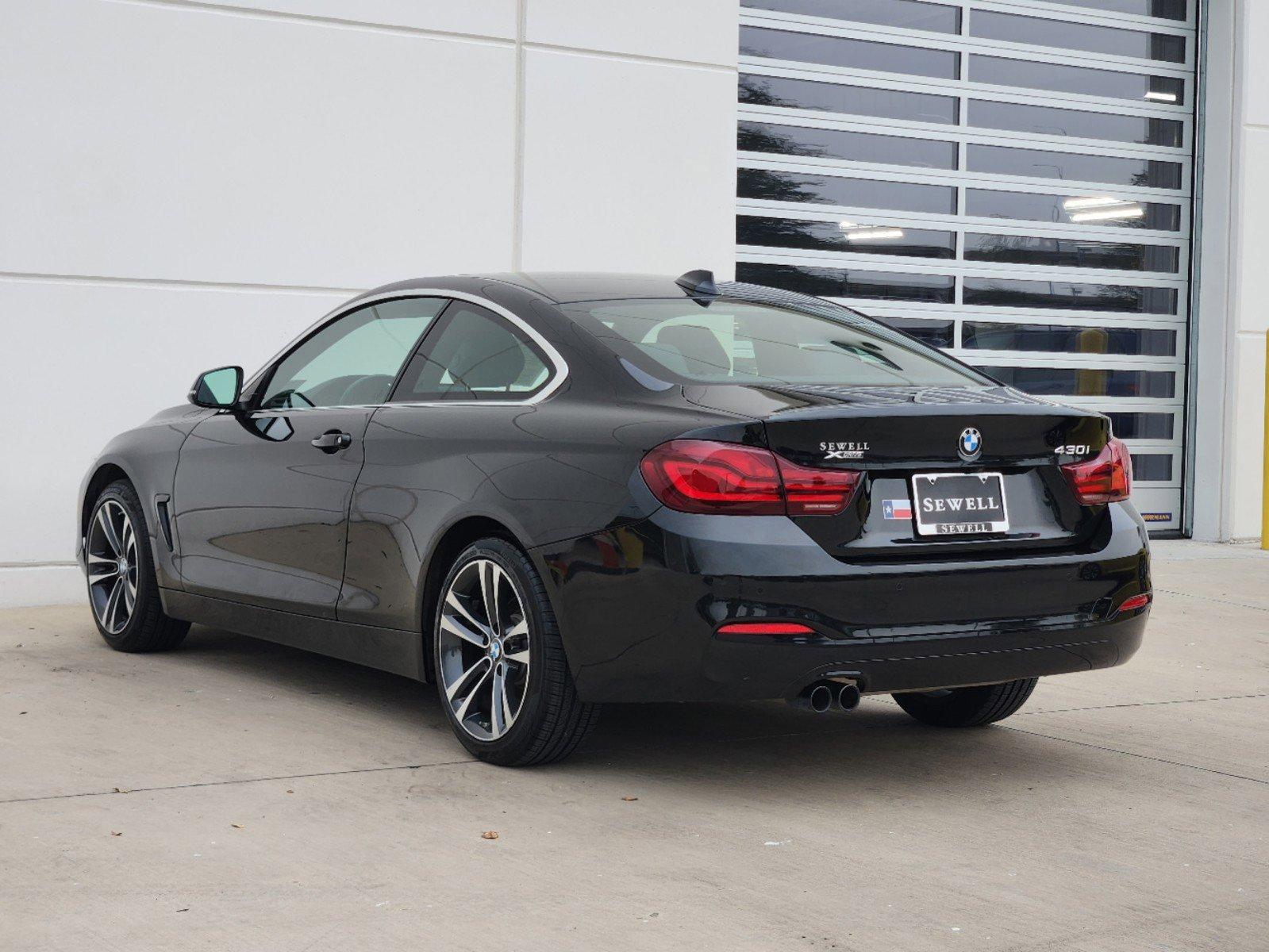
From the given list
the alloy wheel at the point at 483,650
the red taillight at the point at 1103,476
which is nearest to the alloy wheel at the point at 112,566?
the alloy wheel at the point at 483,650

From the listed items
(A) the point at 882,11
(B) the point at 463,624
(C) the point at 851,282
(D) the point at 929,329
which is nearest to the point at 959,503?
(B) the point at 463,624

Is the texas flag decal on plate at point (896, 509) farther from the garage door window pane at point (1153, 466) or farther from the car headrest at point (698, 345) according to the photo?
the garage door window pane at point (1153, 466)

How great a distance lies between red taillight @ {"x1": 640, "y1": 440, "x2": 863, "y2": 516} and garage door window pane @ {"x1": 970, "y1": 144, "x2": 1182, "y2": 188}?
8.23 meters

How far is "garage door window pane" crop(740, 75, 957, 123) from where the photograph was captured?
11.0 meters

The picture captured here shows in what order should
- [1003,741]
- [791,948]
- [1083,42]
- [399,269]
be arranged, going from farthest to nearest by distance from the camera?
[1083,42] → [399,269] → [1003,741] → [791,948]

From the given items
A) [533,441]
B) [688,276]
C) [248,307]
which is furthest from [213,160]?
[533,441]

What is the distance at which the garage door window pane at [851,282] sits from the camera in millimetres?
11016

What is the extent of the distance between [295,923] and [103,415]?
18.1 ft

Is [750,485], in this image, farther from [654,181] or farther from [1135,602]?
[654,181]

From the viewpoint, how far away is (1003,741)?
5.27 m

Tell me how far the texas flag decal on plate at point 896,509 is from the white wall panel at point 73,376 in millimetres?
5167

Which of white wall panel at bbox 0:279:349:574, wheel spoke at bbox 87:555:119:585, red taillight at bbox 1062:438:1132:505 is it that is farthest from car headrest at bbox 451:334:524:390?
white wall panel at bbox 0:279:349:574

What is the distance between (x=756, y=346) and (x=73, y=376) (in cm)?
463

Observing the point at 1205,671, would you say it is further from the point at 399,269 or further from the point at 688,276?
the point at 399,269
